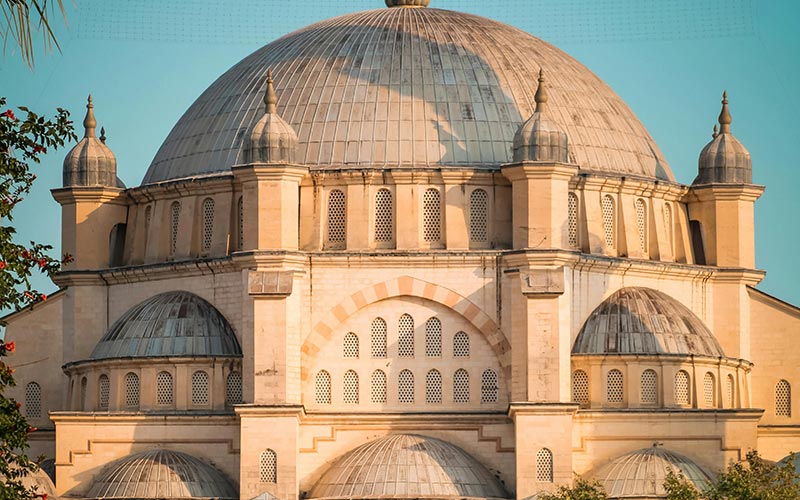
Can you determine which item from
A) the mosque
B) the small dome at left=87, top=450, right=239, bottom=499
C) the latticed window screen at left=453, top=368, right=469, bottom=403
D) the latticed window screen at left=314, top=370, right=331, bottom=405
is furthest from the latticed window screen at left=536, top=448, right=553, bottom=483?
the small dome at left=87, top=450, right=239, bottom=499

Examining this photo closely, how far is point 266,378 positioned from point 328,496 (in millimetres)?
4097

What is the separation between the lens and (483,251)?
223ft

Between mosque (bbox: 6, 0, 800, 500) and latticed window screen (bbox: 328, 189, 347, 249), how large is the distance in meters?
0.09

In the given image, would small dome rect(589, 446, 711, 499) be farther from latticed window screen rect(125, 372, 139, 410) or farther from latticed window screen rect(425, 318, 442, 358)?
latticed window screen rect(125, 372, 139, 410)

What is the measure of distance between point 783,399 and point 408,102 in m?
15.6

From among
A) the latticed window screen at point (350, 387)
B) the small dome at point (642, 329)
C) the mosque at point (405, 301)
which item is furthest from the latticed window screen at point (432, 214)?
the small dome at point (642, 329)

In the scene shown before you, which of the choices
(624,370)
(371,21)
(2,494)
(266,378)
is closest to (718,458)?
(624,370)

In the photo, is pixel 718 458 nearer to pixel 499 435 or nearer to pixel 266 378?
pixel 499 435

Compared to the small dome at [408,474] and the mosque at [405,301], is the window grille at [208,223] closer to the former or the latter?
the mosque at [405,301]

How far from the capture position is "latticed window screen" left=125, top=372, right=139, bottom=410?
68.5 metres

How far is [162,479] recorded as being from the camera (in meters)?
65.2

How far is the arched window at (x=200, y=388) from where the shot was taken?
224ft

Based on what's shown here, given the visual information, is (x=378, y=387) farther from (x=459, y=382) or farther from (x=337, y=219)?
(x=337, y=219)

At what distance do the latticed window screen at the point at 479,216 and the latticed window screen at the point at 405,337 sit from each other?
125 inches
